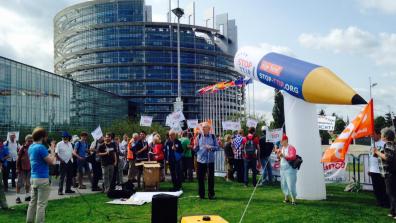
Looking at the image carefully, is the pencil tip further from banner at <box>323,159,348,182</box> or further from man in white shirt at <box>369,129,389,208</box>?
banner at <box>323,159,348,182</box>

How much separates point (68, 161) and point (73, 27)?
100102 millimetres

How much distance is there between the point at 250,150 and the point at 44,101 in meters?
46.0

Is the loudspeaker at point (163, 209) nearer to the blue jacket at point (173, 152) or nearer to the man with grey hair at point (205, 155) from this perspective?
the man with grey hair at point (205, 155)

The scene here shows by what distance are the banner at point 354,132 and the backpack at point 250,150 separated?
5445 millimetres

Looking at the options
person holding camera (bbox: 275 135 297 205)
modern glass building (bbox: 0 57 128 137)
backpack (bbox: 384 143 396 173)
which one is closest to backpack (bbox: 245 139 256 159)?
person holding camera (bbox: 275 135 297 205)

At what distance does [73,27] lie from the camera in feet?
346

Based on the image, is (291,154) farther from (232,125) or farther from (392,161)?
(232,125)

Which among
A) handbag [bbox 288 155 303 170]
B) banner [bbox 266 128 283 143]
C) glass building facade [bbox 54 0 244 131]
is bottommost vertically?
handbag [bbox 288 155 303 170]

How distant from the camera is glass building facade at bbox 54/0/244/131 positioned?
9762 cm

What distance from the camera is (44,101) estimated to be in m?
53.9

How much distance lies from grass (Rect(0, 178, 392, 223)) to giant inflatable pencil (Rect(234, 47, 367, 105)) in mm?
2526

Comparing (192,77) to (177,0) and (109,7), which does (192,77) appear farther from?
(177,0)

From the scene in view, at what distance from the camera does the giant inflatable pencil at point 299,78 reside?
9.32m

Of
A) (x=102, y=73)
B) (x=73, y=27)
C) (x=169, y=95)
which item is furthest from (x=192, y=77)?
(x=73, y=27)
